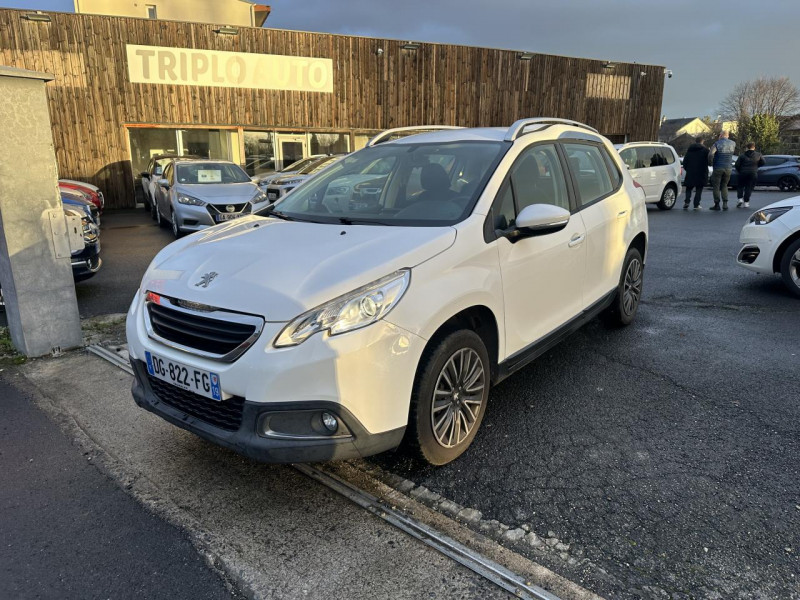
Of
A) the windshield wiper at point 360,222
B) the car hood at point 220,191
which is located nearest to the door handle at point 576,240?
the windshield wiper at point 360,222

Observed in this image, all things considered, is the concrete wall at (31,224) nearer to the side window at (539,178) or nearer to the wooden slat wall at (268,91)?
the side window at (539,178)

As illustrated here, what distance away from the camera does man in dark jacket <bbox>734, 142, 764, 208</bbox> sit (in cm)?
1454

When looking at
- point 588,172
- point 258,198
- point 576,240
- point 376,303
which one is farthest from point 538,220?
point 258,198

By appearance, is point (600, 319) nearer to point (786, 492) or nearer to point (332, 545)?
point (786, 492)

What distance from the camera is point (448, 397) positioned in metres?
2.90

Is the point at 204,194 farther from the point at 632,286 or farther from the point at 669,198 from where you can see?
the point at 669,198

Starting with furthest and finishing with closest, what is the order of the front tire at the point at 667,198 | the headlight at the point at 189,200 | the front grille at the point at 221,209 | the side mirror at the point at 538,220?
1. the front tire at the point at 667,198
2. the headlight at the point at 189,200
3. the front grille at the point at 221,209
4. the side mirror at the point at 538,220

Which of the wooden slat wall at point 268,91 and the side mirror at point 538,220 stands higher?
the wooden slat wall at point 268,91

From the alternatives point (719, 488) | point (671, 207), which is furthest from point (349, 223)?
point (671, 207)

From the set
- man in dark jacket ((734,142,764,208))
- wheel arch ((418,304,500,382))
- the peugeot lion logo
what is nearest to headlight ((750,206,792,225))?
wheel arch ((418,304,500,382))

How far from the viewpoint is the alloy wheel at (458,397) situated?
2.84 metres

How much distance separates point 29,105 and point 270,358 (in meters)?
3.65

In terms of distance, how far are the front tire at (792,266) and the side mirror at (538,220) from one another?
4388mm

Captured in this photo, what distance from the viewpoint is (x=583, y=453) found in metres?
3.16
